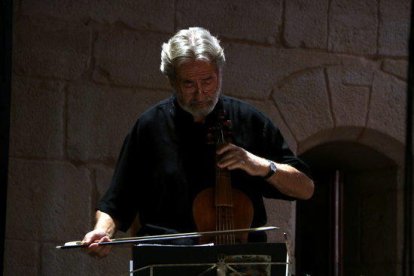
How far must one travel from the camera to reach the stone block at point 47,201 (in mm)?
4422

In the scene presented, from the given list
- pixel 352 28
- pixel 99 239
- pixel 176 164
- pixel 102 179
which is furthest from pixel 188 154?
pixel 352 28

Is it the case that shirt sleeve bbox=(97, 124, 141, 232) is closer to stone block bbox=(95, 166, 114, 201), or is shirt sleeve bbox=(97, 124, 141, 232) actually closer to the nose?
the nose

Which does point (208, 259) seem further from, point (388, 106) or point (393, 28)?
point (393, 28)

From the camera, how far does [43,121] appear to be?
450 centimetres

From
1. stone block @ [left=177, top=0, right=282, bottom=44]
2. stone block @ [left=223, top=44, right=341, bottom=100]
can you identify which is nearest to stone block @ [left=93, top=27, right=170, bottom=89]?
stone block @ [left=177, top=0, right=282, bottom=44]

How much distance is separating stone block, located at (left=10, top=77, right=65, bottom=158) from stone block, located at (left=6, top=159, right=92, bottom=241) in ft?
0.21

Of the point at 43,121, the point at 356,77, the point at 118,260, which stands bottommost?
the point at 118,260

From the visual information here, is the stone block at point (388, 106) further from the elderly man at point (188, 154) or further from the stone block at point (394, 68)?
the elderly man at point (188, 154)

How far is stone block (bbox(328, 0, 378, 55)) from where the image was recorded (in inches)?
197

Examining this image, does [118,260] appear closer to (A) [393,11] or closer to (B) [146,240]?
(B) [146,240]

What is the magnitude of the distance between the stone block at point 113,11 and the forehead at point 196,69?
4.81 feet

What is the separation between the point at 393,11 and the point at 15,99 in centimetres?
204

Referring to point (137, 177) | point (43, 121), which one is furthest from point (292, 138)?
point (137, 177)

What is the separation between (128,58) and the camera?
4656mm
